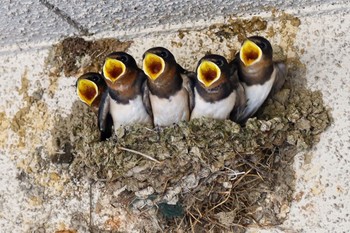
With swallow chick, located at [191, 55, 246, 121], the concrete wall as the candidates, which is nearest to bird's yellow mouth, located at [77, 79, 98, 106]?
the concrete wall

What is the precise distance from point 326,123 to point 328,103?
68mm

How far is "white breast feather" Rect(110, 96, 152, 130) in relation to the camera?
A: 8.84ft

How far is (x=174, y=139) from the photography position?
2.50 m

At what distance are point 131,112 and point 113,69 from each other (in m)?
0.17

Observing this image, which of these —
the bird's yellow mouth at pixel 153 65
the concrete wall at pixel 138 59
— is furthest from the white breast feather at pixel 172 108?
the concrete wall at pixel 138 59

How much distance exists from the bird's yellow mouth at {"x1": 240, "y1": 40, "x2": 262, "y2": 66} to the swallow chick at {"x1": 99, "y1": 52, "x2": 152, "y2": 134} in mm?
355

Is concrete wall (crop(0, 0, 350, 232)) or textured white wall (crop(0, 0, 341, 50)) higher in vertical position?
textured white wall (crop(0, 0, 341, 50))

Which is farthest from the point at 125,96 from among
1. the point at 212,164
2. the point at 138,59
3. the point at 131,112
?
the point at 212,164

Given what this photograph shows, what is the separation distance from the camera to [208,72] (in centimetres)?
→ 249

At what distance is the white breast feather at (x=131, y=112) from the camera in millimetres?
2693

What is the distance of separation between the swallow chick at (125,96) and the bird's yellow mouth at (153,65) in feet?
0.37

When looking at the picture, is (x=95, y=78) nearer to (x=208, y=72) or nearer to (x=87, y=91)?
(x=87, y=91)

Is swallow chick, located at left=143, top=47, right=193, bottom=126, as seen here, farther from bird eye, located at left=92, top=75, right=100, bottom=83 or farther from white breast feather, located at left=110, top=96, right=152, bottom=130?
bird eye, located at left=92, top=75, right=100, bottom=83

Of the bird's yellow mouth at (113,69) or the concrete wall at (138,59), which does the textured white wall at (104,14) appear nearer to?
the concrete wall at (138,59)
